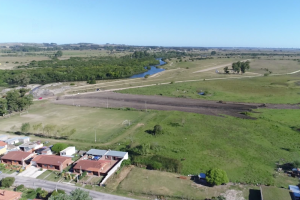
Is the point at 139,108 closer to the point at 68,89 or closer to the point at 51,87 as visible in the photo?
the point at 68,89

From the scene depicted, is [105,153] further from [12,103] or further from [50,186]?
[12,103]

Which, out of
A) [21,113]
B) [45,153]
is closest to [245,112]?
[45,153]

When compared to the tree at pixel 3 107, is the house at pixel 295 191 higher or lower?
lower

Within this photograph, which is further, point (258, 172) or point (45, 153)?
point (45, 153)

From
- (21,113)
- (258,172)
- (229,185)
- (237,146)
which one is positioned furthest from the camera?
(21,113)

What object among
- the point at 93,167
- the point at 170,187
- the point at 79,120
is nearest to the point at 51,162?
the point at 93,167

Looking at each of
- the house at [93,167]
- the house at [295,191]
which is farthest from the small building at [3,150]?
the house at [295,191]

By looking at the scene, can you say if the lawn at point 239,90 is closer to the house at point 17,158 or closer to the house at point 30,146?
the house at point 30,146
